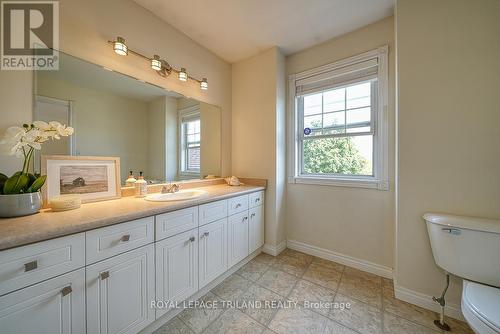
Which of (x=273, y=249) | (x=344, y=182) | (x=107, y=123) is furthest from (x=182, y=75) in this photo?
(x=273, y=249)

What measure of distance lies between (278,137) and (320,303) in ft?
5.56

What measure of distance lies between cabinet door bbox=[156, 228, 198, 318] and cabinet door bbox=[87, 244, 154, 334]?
0.06 meters

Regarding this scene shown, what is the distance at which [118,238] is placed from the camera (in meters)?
A: 1.08

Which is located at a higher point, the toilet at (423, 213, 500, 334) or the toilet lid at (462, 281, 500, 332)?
the toilet at (423, 213, 500, 334)

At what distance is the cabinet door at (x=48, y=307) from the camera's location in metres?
0.78

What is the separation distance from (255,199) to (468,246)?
168 centimetres

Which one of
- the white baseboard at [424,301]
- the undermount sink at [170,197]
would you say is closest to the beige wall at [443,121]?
the white baseboard at [424,301]

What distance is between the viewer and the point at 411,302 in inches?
61.2

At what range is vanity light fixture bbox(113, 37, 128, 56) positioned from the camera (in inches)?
57.6

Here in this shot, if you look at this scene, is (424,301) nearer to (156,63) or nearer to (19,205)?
(19,205)

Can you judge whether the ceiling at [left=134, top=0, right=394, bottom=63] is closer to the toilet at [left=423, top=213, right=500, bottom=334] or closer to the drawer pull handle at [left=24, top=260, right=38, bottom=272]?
the toilet at [left=423, top=213, right=500, bottom=334]

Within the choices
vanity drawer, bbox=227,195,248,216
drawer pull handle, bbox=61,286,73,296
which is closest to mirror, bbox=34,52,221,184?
vanity drawer, bbox=227,195,248,216

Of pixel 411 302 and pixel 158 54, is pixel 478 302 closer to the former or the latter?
pixel 411 302

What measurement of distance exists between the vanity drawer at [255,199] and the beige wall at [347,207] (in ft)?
1.36
